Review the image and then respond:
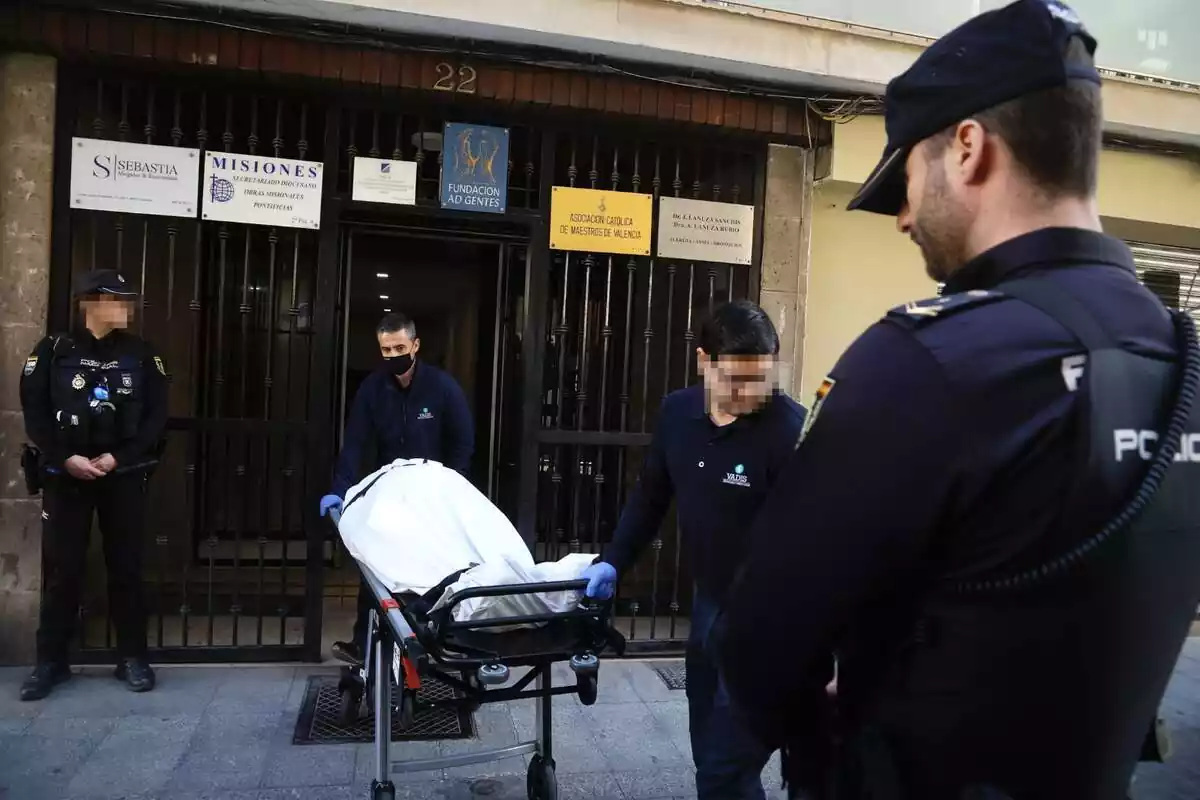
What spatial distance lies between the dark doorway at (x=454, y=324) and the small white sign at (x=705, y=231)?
99 cm

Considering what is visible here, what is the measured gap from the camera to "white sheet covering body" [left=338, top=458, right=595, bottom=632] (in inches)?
99.1

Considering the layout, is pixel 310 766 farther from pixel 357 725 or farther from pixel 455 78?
pixel 455 78

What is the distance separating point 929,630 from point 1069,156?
0.60 metres

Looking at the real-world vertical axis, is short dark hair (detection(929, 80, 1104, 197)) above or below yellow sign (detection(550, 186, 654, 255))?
below

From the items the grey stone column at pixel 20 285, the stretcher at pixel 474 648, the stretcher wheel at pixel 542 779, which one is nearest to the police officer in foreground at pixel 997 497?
the stretcher at pixel 474 648

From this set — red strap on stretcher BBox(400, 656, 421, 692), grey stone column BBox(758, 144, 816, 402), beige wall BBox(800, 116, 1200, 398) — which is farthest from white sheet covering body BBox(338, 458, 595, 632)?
beige wall BBox(800, 116, 1200, 398)

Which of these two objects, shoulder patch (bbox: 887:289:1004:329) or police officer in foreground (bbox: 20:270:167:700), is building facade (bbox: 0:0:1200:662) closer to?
police officer in foreground (bbox: 20:270:167:700)

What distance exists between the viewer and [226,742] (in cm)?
380

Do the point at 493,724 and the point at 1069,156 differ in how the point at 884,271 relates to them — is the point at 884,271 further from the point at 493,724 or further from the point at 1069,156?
the point at 1069,156

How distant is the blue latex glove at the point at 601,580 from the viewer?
255 centimetres

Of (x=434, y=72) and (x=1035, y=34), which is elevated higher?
(x=434, y=72)

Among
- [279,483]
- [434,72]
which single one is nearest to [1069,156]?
[434,72]

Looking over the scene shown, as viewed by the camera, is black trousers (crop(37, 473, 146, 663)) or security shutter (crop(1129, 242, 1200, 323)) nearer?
black trousers (crop(37, 473, 146, 663))

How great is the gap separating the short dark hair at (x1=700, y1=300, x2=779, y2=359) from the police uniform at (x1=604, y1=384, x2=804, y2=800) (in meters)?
0.22
